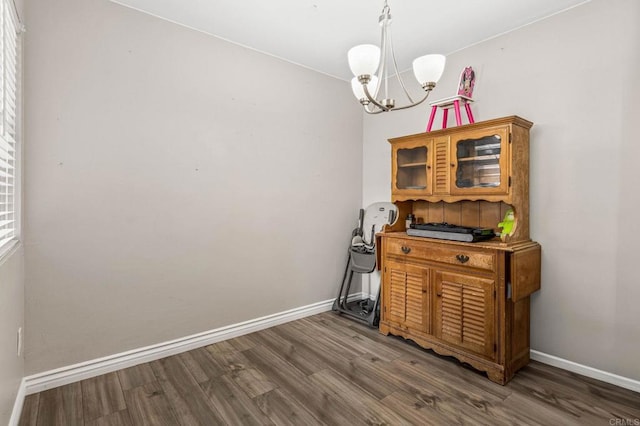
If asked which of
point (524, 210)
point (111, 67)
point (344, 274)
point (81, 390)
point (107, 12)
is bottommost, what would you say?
point (81, 390)

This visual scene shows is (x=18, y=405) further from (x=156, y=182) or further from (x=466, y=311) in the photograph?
(x=466, y=311)

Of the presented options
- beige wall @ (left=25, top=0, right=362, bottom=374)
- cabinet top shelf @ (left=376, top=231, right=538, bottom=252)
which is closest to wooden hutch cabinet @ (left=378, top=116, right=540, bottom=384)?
cabinet top shelf @ (left=376, top=231, right=538, bottom=252)

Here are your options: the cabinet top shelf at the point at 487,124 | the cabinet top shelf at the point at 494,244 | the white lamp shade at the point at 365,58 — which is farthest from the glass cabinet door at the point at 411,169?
the white lamp shade at the point at 365,58

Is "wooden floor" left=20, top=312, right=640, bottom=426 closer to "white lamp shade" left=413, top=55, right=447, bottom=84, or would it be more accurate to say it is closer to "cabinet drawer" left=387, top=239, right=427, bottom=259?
"cabinet drawer" left=387, top=239, right=427, bottom=259

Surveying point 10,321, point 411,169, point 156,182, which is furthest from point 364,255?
point 10,321

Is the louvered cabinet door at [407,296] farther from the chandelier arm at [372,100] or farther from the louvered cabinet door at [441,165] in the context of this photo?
the chandelier arm at [372,100]

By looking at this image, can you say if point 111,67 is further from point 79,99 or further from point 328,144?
point 328,144

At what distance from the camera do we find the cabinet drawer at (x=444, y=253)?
7.39 feet

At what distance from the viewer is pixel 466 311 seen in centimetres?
236

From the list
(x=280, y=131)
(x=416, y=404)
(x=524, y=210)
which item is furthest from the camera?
(x=280, y=131)

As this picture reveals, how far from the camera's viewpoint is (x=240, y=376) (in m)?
2.28

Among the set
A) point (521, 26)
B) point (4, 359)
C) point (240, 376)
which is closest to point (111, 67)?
point (4, 359)

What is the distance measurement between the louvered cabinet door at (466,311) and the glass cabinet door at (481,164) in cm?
67

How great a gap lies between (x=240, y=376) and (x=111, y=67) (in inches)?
92.4
